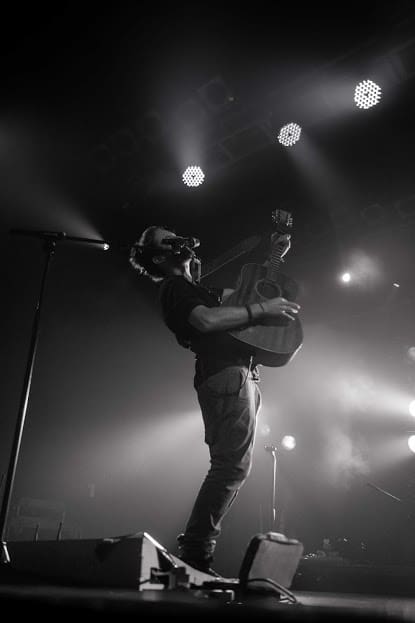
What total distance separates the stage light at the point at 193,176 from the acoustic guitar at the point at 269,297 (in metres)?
3.00

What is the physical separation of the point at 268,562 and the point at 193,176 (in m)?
4.84

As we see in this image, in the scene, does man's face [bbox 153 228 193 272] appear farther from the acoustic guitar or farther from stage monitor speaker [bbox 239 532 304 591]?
stage monitor speaker [bbox 239 532 304 591]

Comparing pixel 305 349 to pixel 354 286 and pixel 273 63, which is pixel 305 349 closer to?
pixel 354 286

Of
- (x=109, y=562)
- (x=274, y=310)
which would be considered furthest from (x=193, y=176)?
(x=109, y=562)

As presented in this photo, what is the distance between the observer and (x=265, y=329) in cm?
278

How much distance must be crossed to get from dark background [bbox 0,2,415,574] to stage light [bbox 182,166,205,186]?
8 centimetres

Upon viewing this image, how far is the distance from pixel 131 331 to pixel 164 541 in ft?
11.5

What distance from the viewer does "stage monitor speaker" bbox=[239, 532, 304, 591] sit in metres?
2.01

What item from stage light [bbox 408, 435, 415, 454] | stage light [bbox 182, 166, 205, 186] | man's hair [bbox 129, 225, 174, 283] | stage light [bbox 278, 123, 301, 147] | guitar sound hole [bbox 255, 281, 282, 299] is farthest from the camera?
stage light [bbox 408, 435, 415, 454]

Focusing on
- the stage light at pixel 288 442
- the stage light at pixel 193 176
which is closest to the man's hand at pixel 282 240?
the stage light at pixel 193 176

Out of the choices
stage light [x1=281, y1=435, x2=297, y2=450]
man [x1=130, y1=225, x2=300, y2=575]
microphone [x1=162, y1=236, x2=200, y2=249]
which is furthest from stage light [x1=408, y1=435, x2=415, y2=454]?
microphone [x1=162, y1=236, x2=200, y2=249]

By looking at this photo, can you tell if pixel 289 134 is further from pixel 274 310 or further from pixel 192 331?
pixel 192 331

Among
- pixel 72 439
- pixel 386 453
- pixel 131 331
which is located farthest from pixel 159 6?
pixel 386 453

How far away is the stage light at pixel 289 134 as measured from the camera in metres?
5.48
